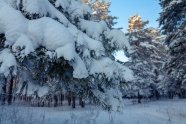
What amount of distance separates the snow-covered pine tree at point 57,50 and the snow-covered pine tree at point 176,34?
7528 millimetres

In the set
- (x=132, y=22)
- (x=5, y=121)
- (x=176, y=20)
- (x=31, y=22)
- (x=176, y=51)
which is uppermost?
(x=132, y=22)

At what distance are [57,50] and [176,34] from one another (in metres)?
10.3

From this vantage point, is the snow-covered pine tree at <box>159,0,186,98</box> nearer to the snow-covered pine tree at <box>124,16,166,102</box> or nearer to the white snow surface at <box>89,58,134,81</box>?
the white snow surface at <box>89,58,134,81</box>

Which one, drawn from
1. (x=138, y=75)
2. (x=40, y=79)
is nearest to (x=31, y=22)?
(x=40, y=79)

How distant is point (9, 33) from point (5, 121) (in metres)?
5.16

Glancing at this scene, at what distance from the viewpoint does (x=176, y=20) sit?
12328 millimetres

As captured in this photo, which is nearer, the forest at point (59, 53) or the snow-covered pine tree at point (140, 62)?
the forest at point (59, 53)

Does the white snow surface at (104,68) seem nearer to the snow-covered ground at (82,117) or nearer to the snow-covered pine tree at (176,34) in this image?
the snow-covered ground at (82,117)

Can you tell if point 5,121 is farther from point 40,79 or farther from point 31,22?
point 31,22

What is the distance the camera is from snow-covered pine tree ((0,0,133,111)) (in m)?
3.18

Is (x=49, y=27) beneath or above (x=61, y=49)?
above

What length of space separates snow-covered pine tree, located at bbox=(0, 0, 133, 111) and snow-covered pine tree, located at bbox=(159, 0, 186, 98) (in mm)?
7528

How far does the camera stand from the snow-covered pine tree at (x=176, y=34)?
37.4 ft

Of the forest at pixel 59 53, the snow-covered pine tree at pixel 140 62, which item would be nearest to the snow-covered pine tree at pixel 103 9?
the snow-covered pine tree at pixel 140 62
